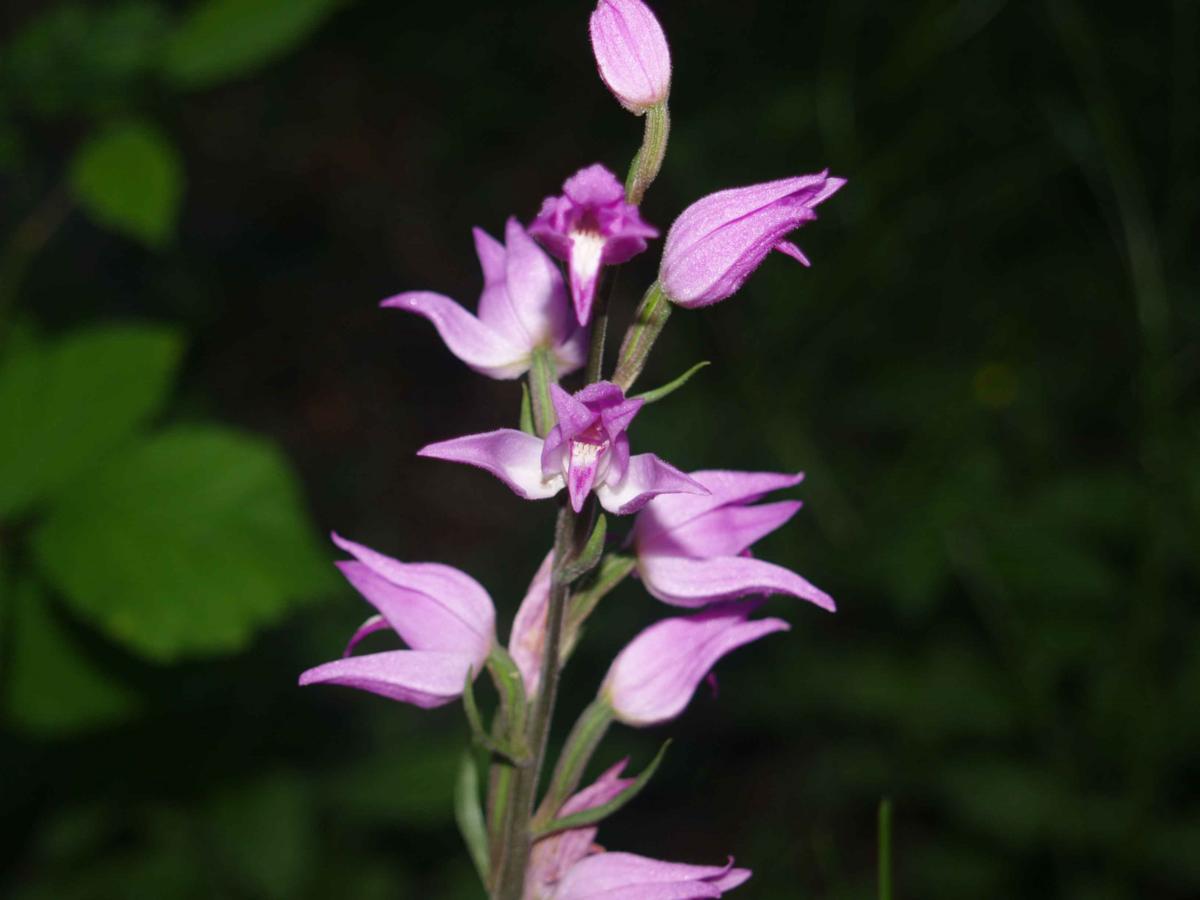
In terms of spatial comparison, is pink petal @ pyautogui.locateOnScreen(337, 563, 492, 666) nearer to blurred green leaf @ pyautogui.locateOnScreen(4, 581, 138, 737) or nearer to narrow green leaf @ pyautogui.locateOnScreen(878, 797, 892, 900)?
narrow green leaf @ pyautogui.locateOnScreen(878, 797, 892, 900)

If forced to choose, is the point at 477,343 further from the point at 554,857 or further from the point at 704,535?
the point at 554,857

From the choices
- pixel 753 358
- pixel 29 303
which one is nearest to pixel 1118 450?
pixel 753 358

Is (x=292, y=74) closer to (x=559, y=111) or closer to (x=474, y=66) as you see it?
(x=474, y=66)

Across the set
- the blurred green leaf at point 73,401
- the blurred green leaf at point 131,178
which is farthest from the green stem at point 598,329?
the blurred green leaf at point 131,178

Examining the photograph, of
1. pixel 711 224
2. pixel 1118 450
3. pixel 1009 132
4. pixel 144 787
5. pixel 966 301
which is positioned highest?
pixel 711 224

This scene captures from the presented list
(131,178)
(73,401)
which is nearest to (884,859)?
(73,401)

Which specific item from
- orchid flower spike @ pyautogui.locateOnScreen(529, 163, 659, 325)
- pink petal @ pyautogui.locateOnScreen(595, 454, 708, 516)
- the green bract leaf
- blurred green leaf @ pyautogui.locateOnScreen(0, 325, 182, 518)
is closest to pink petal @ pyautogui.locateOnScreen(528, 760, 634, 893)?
pink petal @ pyautogui.locateOnScreen(595, 454, 708, 516)
